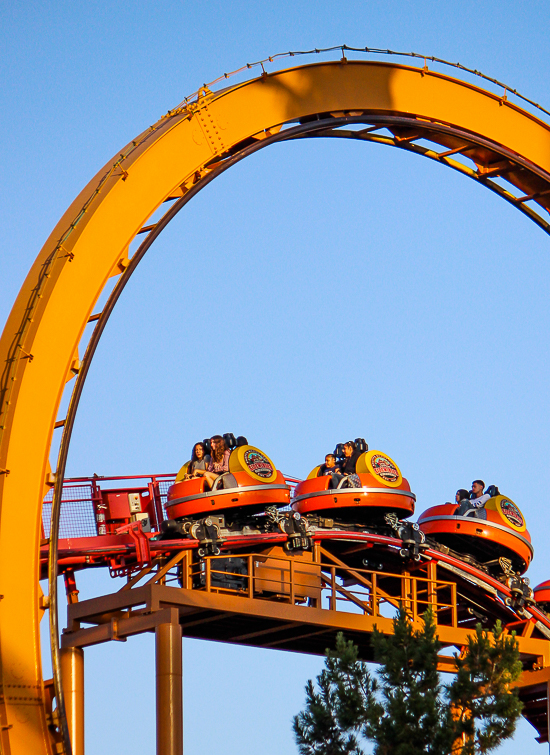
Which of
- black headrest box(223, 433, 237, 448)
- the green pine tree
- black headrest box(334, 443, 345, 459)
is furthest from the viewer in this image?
black headrest box(334, 443, 345, 459)

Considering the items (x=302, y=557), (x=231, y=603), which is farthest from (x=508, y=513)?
(x=231, y=603)

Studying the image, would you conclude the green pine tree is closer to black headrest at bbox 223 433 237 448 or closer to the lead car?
the lead car

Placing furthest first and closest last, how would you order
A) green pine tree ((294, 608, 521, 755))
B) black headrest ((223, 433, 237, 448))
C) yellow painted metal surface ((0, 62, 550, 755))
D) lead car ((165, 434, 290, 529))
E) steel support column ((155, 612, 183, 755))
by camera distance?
black headrest ((223, 433, 237, 448)) < lead car ((165, 434, 290, 529)) < steel support column ((155, 612, 183, 755)) < yellow painted metal surface ((0, 62, 550, 755)) < green pine tree ((294, 608, 521, 755))

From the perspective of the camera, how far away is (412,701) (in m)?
13.8

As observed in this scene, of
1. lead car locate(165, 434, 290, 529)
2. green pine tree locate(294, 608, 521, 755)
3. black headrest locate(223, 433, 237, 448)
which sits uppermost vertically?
black headrest locate(223, 433, 237, 448)

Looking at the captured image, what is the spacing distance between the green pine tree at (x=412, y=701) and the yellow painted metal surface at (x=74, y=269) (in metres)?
3.19

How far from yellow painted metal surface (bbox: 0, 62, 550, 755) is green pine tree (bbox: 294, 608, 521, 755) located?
10.5 ft

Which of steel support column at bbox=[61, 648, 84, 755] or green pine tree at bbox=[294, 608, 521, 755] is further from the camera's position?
steel support column at bbox=[61, 648, 84, 755]

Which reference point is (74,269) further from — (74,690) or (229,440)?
(74,690)

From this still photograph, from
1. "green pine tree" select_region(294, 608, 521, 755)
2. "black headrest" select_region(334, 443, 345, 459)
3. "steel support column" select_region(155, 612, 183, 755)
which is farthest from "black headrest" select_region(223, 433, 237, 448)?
"green pine tree" select_region(294, 608, 521, 755)

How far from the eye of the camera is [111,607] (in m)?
18.3

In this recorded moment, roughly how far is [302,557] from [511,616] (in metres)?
4.63

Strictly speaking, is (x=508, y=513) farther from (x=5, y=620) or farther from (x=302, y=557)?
(x=5, y=620)

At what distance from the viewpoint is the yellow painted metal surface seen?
15055mm
